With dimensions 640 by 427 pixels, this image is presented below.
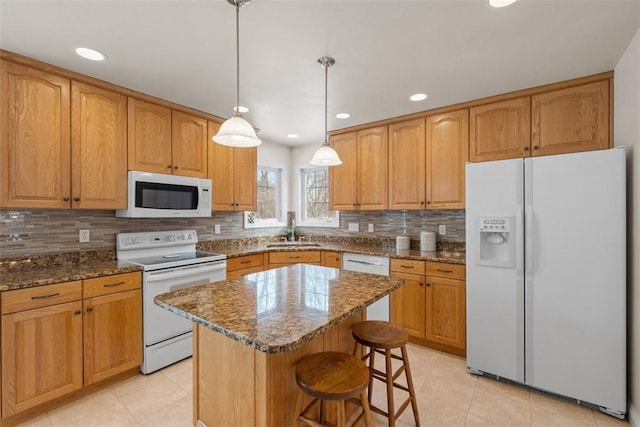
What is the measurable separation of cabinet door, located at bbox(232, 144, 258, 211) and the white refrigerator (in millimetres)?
2465

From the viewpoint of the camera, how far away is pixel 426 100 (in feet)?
9.29

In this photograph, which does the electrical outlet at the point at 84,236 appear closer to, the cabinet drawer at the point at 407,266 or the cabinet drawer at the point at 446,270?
the cabinet drawer at the point at 407,266

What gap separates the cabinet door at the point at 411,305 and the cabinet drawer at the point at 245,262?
1513 millimetres

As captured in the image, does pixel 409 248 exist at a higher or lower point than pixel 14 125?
lower

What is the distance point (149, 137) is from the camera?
8.98 feet

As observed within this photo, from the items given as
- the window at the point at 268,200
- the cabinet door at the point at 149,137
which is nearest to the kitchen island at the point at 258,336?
the cabinet door at the point at 149,137

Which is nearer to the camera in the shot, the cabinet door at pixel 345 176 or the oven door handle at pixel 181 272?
the oven door handle at pixel 181 272

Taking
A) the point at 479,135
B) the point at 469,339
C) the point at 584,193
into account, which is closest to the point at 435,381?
the point at 469,339

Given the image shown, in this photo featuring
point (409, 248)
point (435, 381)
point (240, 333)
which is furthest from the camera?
point (409, 248)

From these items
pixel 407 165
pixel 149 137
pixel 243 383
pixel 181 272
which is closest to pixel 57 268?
pixel 181 272

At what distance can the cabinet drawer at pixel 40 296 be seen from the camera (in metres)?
1.79

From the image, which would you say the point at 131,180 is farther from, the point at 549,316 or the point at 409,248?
the point at 549,316

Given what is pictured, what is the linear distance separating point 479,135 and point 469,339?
73.0 inches

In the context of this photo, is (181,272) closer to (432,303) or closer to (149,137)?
(149,137)
